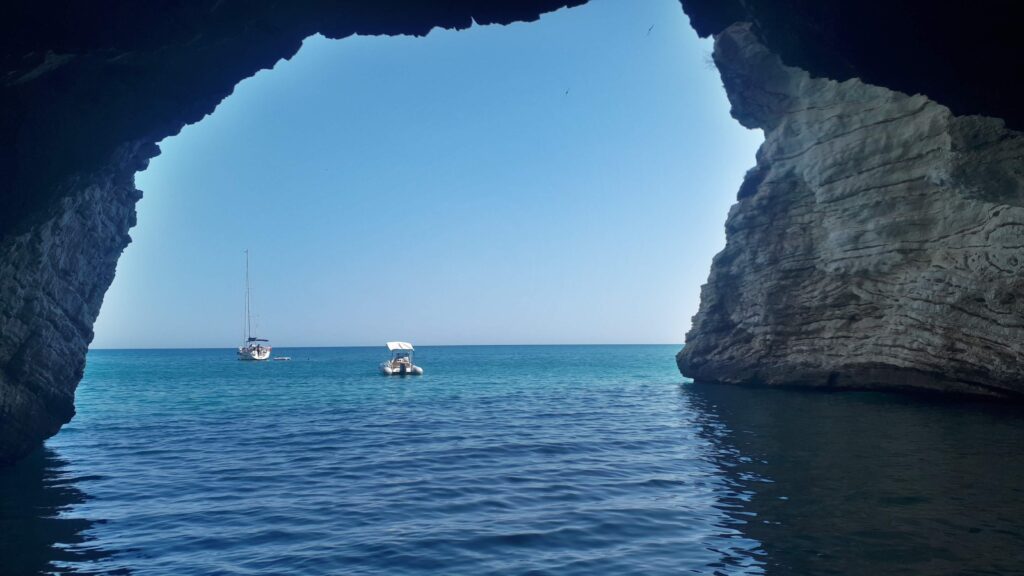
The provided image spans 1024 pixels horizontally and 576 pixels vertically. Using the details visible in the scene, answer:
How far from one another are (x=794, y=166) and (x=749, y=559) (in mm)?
32759

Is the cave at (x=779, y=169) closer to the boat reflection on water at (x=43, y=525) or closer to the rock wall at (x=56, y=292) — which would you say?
the rock wall at (x=56, y=292)

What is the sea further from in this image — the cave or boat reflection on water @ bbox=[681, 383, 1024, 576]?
the cave

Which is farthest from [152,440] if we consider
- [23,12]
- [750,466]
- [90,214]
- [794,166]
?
[794,166]

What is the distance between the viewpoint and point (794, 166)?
121 ft

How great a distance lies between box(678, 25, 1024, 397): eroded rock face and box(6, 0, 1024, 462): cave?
0.10 metres

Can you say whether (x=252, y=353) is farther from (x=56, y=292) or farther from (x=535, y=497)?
(x=535, y=497)

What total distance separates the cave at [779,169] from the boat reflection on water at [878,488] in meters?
6.56

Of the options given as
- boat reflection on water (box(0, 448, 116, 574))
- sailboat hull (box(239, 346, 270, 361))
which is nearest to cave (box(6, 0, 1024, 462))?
boat reflection on water (box(0, 448, 116, 574))

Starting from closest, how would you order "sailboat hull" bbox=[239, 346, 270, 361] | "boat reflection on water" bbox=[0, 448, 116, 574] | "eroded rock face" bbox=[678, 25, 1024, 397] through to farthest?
"boat reflection on water" bbox=[0, 448, 116, 574] → "eroded rock face" bbox=[678, 25, 1024, 397] → "sailboat hull" bbox=[239, 346, 270, 361]

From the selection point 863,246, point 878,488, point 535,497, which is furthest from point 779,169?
point 535,497

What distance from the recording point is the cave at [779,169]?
40.2ft

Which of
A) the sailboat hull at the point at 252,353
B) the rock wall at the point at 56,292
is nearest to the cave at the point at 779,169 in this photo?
the rock wall at the point at 56,292

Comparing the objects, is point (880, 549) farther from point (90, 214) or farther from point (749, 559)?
point (90, 214)

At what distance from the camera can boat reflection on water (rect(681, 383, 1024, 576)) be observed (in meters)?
9.09
